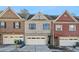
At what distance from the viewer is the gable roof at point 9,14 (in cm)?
399

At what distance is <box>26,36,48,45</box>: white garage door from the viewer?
4.09 m

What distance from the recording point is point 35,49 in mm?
4102

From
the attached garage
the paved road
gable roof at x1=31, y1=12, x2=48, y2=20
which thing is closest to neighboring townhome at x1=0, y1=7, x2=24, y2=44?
the paved road

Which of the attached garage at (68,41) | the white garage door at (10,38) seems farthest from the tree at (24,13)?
the attached garage at (68,41)

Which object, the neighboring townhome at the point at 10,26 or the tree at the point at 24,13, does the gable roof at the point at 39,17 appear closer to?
the tree at the point at 24,13

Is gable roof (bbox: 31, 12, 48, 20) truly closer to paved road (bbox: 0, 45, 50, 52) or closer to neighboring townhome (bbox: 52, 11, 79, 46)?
neighboring townhome (bbox: 52, 11, 79, 46)

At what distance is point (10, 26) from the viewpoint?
401 cm

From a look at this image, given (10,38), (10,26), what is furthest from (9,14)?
(10,38)

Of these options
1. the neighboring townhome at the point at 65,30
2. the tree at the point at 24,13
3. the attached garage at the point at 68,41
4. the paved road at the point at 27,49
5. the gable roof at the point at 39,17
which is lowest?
the paved road at the point at 27,49

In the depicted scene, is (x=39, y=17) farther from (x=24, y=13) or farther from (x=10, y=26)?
(x=10, y=26)

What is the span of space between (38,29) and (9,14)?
0.61 m
